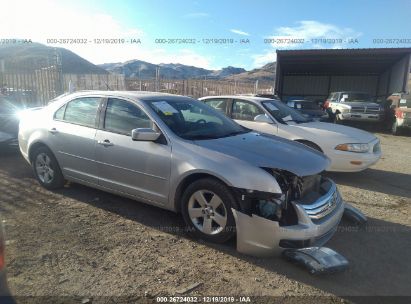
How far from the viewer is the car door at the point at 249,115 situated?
275 inches

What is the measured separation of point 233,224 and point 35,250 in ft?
6.85

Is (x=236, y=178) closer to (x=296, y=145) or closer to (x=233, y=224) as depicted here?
(x=233, y=224)

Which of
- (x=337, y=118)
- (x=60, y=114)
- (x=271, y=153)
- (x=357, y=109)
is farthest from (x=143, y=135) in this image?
(x=337, y=118)

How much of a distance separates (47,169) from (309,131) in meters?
4.65

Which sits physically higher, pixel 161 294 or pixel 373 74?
pixel 373 74

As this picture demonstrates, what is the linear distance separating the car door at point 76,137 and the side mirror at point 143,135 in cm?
98

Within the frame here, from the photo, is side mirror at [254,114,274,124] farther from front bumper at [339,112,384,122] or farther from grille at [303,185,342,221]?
front bumper at [339,112,384,122]

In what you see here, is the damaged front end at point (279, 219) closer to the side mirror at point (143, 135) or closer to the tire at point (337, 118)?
the side mirror at point (143, 135)

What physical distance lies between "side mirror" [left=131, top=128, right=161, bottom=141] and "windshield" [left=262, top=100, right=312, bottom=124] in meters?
3.55

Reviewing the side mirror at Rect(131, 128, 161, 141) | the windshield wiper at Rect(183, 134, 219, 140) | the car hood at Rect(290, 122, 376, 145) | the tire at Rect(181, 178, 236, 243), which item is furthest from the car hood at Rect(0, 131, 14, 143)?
the car hood at Rect(290, 122, 376, 145)

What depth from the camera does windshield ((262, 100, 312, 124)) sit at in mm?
7074

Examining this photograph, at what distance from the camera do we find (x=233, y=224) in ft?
11.9

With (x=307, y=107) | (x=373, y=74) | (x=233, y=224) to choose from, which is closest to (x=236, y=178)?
(x=233, y=224)

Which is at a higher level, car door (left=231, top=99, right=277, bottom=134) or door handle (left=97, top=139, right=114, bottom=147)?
car door (left=231, top=99, right=277, bottom=134)
